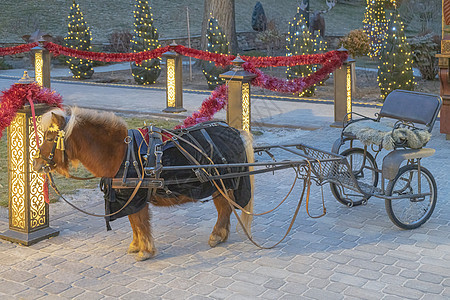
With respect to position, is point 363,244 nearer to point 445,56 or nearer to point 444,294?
point 444,294

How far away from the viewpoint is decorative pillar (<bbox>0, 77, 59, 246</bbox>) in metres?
6.68


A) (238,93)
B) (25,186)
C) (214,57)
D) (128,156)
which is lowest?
(25,186)

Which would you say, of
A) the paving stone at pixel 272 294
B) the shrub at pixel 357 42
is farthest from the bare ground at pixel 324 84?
the paving stone at pixel 272 294

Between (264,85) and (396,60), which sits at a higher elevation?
(396,60)

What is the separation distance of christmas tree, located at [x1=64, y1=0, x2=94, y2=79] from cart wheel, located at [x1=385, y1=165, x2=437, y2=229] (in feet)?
55.2

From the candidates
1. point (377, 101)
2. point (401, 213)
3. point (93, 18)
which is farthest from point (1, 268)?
point (93, 18)

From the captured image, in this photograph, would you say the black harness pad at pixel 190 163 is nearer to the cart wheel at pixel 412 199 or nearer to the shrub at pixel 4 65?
the cart wheel at pixel 412 199

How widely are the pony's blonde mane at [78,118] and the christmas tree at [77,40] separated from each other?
1700cm

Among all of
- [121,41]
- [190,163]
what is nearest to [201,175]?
[190,163]

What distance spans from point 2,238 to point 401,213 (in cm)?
468

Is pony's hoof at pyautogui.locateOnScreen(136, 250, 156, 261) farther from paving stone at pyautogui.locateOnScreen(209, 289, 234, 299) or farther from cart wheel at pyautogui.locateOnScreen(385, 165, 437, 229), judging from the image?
cart wheel at pyautogui.locateOnScreen(385, 165, 437, 229)

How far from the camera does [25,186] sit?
673 centimetres

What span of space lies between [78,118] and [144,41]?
15615mm

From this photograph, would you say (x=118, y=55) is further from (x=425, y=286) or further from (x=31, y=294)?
(x=425, y=286)
